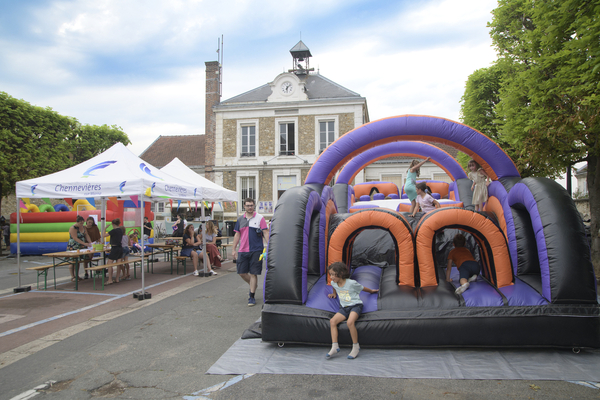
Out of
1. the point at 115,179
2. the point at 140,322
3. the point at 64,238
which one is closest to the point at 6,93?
the point at 64,238

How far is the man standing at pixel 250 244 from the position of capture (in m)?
6.59

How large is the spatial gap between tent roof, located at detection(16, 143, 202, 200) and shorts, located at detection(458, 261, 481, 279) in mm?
5958

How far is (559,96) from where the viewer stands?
23.2 ft

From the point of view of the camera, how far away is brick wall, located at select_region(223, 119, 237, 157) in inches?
1005

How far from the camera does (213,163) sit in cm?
2614

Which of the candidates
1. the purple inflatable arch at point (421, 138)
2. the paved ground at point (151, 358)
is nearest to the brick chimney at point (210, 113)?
the paved ground at point (151, 358)

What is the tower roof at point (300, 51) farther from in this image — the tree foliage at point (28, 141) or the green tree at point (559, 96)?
the green tree at point (559, 96)

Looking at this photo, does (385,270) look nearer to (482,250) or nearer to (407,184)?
(482,250)

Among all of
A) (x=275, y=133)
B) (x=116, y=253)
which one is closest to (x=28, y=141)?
(x=116, y=253)

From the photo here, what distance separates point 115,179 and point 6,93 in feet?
38.9

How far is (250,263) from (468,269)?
139 inches

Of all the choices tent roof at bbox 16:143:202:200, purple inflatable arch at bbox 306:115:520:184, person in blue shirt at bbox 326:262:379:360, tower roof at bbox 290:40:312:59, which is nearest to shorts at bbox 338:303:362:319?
person in blue shirt at bbox 326:262:379:360

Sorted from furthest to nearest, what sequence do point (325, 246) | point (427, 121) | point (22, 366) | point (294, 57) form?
point (294, 57)
point (427, 121)
point (325, 246)
point (22, 366)

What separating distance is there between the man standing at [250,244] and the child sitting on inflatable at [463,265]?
305cm
